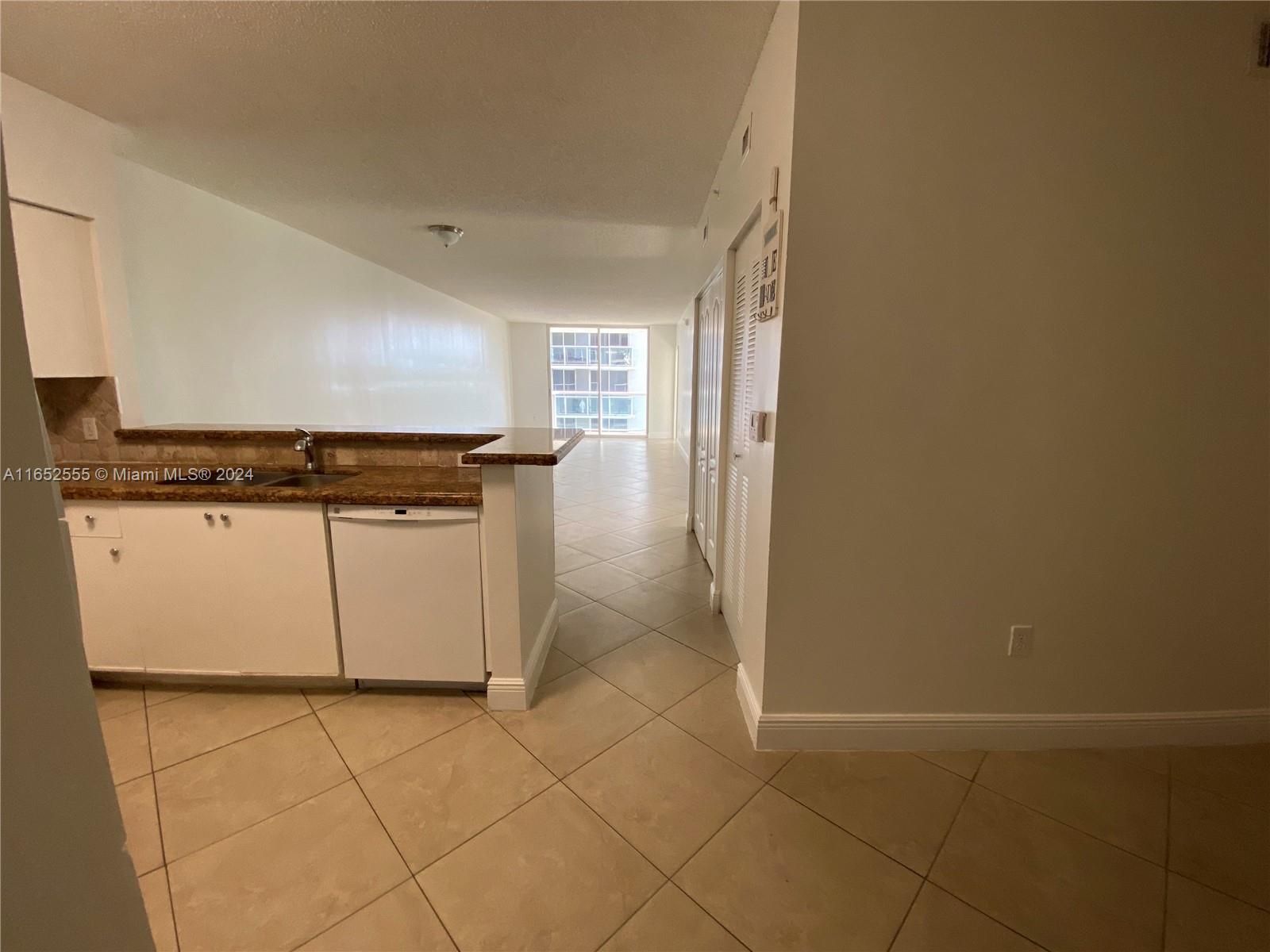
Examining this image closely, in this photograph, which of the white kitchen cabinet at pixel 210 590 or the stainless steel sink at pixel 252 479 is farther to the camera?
the stainless steel sink at pixel 252 479

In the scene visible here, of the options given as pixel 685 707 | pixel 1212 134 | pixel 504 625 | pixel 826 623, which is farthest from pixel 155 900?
pixel 1212 134

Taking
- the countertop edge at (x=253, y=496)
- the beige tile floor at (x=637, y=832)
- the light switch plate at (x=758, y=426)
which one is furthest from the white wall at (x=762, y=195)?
the countertop edge at (x=253, y=496)

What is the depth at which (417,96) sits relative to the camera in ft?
6.56

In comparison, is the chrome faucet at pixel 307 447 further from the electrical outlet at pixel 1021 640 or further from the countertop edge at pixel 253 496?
the electrical outlet at pixel 1021 640

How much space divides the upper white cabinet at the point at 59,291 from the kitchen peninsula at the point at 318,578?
0.62 m

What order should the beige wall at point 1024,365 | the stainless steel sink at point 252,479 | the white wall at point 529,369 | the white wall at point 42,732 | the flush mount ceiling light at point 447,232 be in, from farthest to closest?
the white wall at point 529,369 → the flush mount ceiling light at point 447,232 → the stainless steel sink at point 252,479 → the beige wall at point 1024,365 → the white wall at point 42,732

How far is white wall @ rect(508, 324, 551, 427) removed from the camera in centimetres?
1044

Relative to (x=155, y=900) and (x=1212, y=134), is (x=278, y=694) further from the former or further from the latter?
(x=1212, y=134)

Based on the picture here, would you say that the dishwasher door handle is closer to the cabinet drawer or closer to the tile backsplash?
the cabinet drawer

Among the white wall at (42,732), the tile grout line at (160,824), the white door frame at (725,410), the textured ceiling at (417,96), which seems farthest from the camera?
the white door frame at (725,410)

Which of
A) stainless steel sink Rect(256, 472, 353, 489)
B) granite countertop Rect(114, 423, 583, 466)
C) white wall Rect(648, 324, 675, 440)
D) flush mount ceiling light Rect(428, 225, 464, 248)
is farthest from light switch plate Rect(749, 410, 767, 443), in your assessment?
white wall Rect(648, 324, 675, 440)

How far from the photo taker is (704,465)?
3.61m

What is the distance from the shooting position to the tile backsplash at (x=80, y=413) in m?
2.46

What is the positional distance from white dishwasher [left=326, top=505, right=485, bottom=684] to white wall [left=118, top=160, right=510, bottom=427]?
70.2 inches
